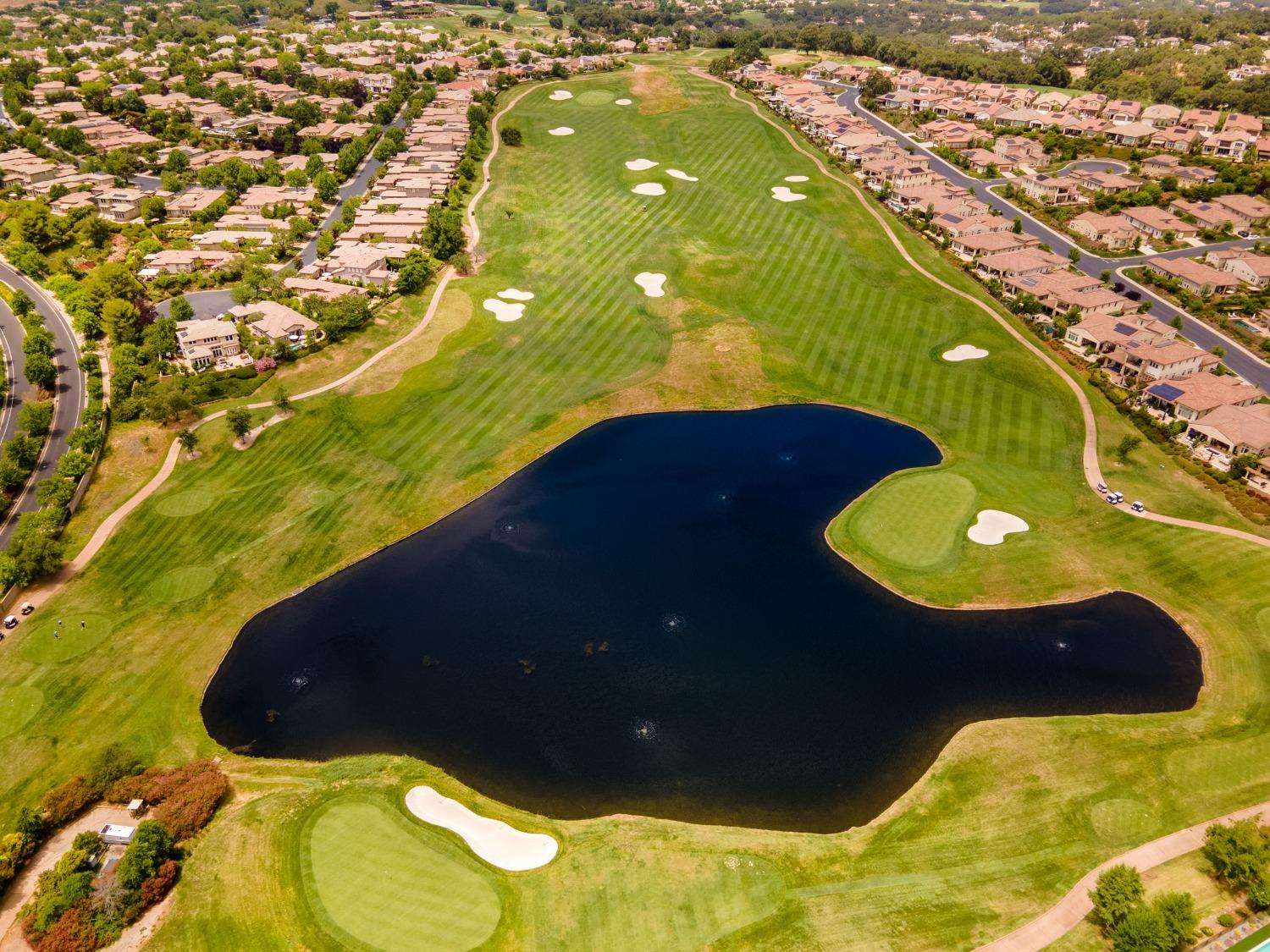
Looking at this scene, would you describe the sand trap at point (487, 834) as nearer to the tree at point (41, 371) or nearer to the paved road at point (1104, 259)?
the tree at point (41, 371)

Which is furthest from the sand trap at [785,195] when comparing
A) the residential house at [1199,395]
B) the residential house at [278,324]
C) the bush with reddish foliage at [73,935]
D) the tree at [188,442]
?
the bush with reddish foliage at [73,935]

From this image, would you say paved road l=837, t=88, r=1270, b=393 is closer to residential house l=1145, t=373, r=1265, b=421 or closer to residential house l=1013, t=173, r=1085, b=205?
residential house l=1013, t=173, r=1085, b=205

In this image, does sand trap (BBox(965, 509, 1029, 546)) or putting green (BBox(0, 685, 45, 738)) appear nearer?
putting green (BBox(0, 685, 45, 738))

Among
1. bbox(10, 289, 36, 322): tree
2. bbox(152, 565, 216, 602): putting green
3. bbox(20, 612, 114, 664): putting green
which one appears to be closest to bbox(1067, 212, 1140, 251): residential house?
bbox(152, 565, 216, 602): putting green

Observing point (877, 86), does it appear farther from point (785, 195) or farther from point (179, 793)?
point (179, 793)

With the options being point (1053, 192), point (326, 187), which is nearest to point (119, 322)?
point (326, 187)

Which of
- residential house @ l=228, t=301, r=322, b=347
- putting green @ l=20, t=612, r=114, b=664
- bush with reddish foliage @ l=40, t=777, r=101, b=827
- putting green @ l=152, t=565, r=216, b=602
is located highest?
residential house @ l=228, t=301, r=322, b=347
